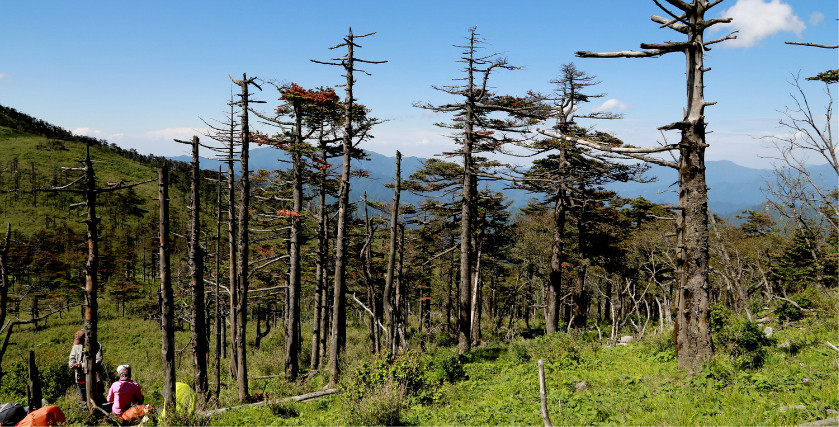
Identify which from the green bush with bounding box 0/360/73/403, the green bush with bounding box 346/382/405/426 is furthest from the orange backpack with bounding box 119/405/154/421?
the green bush with bounding box 0/360/73/403

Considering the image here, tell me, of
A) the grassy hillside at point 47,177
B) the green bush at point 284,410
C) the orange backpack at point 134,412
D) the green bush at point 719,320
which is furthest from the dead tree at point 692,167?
the grassy hillside at point 47,177

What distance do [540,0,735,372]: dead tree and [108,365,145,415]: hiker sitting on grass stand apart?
35.6 ft

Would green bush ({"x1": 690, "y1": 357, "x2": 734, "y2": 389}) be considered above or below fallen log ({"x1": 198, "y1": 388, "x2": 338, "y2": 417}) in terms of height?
above

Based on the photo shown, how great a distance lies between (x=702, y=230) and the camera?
6367 mm

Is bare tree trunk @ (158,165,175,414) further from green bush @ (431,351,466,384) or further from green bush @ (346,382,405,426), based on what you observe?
green bush @ (431,351,466,384)

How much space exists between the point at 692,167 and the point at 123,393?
12.9 metres

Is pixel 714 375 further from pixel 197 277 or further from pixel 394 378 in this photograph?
pixel 197 277

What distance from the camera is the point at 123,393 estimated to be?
30.7 feet

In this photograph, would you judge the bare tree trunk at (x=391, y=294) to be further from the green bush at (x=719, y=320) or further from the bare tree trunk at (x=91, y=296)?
the green bush at (x=719, y=320)

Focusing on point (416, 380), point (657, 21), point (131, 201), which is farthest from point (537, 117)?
point (131, 201)

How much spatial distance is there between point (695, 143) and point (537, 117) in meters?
9.39

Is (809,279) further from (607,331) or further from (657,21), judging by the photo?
(657,21)

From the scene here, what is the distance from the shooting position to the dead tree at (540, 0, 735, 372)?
5.95 meters

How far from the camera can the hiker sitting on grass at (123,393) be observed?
9.20 m
